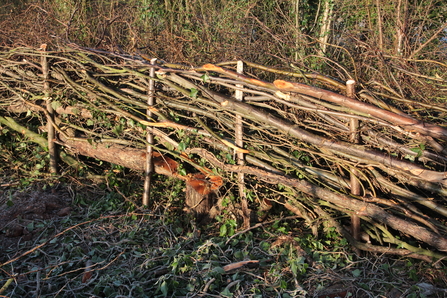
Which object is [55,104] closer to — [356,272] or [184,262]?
[184,262]

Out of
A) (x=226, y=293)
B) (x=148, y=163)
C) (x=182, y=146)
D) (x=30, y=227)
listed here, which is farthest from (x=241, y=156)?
(x=30, y=227)

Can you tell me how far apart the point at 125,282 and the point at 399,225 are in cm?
253

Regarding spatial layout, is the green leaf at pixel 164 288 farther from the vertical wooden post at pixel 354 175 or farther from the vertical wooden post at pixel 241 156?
the vertical wooden post at pixel 354 175

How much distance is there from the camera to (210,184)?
418cm

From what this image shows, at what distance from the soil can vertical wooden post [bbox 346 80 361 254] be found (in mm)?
3097

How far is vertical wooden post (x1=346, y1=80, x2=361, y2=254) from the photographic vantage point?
139 inches

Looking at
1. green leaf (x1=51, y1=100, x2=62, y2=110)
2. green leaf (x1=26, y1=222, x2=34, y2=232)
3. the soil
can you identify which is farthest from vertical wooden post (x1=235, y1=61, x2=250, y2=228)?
green leaf (x1=51, y1=100, x2=62, y2=110)

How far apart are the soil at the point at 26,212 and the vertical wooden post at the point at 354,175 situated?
3097 millimetres

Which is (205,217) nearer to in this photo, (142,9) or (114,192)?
(114,192)

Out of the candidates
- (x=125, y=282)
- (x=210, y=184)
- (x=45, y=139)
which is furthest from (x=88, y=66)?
(x=125, y=282)

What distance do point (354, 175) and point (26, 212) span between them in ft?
11.4

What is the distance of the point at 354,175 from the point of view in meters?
3.66

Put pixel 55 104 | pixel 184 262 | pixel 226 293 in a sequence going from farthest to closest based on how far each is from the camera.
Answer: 1. pixel 55 104
2. pixel 184 262
3. pixel 226 293

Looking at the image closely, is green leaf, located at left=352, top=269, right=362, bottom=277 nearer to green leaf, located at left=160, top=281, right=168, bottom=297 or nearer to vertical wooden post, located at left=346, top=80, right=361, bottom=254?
vertical wooden post, located at left=346, top=80, right=361, bottom=254
